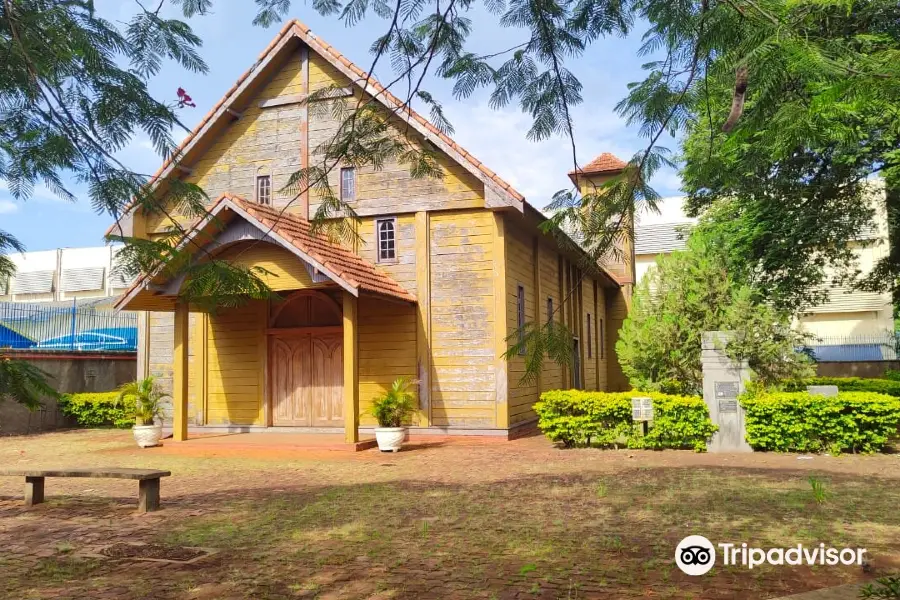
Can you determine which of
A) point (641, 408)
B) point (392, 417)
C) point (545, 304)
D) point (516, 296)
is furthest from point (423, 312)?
point (641, 408)

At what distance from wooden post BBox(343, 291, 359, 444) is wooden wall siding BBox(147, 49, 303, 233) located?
4.44 meters

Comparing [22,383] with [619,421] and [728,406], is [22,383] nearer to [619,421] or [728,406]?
[619,421]

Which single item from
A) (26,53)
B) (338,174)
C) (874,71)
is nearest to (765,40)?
(874,71)

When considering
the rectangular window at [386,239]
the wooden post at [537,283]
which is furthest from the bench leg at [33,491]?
the wooden post at [537,283]

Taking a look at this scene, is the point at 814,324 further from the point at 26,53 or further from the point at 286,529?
the point at 26,53

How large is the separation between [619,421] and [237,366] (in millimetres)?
9170

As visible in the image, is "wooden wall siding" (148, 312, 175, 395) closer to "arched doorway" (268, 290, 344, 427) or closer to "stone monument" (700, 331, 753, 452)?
"arched doorway" (268, 290, 344, 427)

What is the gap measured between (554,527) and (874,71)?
18.2ft

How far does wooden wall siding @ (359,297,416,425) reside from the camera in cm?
1658

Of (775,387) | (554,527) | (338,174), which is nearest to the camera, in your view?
(554,527)

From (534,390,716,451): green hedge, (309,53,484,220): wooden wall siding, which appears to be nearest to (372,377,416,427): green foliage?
(534,390,716,451): green hedge

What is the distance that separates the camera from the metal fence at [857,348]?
3878cm

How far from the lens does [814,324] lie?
4466 centimetres

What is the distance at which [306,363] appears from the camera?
1752cm
